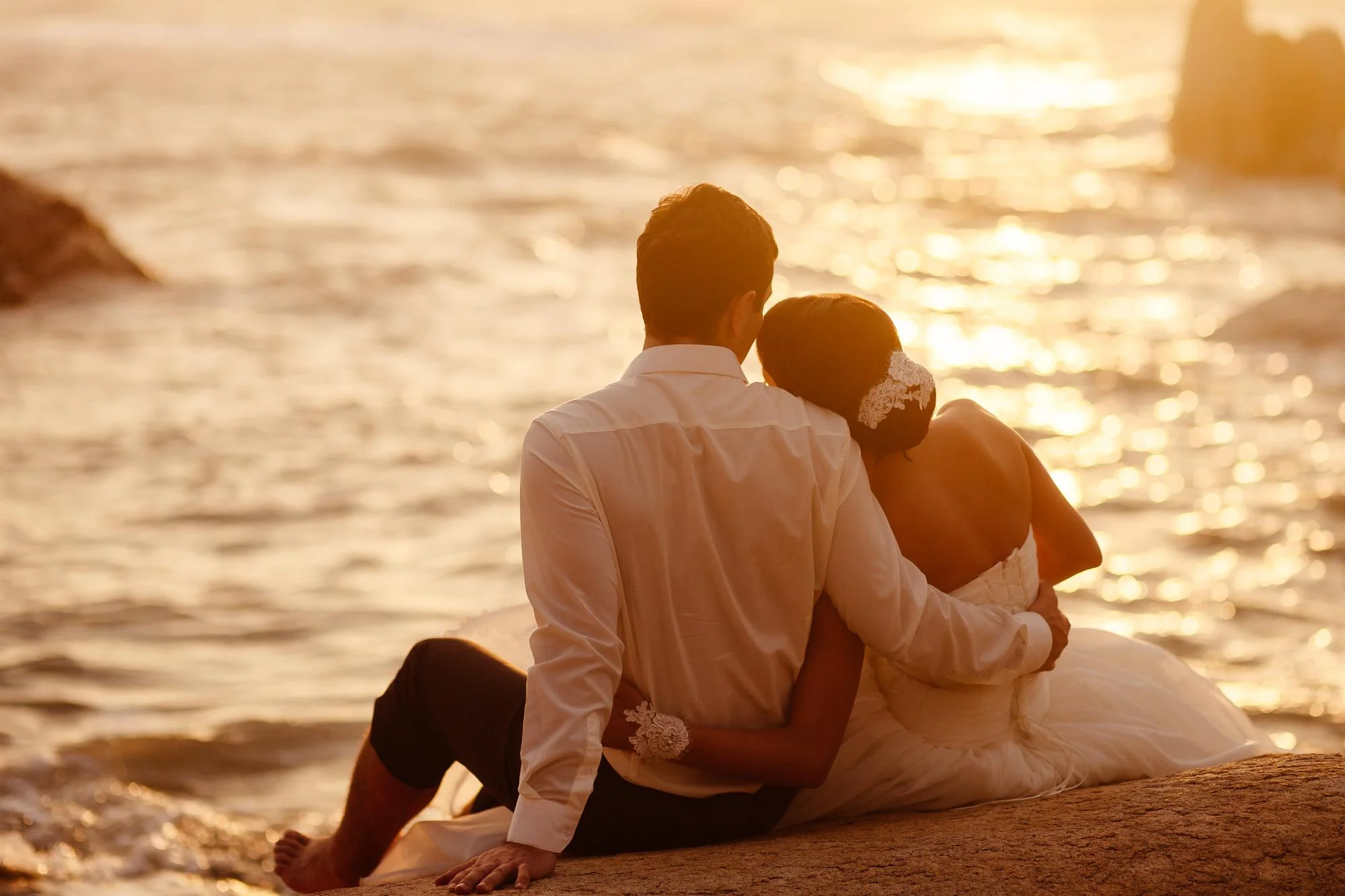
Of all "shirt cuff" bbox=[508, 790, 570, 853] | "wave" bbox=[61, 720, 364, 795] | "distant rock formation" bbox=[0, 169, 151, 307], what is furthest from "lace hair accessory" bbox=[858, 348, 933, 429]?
"distant rock formation" bbox=[0, 169, 151, 307]

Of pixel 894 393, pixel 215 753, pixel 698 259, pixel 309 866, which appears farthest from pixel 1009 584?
pixel 215 753

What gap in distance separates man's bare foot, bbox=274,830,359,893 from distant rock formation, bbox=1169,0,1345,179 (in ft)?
76.8

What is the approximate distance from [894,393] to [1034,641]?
63 cm

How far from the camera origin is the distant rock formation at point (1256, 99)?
24.1 meters

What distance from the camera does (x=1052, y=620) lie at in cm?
315

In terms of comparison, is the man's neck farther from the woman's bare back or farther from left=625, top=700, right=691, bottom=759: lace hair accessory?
left=625, top=700, right=691, bottom=759: lace hair accessory

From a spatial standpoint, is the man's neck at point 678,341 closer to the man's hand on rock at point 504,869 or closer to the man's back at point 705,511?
the man's back at point 705,511

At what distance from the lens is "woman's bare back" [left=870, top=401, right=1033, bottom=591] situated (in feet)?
9.78

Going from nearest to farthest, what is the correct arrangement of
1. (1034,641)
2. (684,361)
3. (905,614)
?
(684,361)
(905,614)
(1034,641)

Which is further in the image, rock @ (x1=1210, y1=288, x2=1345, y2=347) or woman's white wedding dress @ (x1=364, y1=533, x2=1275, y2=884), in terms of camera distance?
rock @ (x1=1210, y1=288, x2=1345, y2=347)

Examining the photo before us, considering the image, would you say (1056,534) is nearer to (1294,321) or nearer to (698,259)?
(698,259)

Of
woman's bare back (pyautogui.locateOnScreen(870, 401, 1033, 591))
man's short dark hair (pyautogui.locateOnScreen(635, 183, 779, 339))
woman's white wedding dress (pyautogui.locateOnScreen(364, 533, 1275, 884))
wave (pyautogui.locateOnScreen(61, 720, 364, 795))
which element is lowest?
wave (pyautogui.locateOnScreen(61, 720, 364, 795))

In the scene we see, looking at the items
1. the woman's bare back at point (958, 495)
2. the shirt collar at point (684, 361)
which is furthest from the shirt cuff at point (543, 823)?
the woman's bare back at point (958, 495)

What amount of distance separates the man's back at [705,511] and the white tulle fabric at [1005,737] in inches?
15.8
